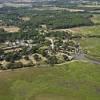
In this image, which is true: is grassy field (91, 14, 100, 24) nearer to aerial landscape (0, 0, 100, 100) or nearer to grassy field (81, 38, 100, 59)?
aerial landscape (0, 0, 100, 100)

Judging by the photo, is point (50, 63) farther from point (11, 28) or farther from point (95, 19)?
point (95, 19)

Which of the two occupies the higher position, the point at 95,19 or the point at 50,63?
the point at 50,63

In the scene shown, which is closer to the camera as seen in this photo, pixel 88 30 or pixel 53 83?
pixel 53 83

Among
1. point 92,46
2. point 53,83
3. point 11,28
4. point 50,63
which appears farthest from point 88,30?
point 53,83

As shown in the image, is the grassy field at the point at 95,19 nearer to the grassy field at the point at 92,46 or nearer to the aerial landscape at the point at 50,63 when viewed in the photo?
the aerial landscape at the point at 50,63

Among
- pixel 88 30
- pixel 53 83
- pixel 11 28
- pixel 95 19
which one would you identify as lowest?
pixel 95 19

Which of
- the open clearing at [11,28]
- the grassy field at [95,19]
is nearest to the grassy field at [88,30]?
the grassy field at [95,19]

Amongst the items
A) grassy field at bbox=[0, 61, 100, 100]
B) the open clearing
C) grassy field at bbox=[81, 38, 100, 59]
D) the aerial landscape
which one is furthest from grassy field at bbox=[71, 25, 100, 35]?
grassy field at bbox=[0, 61, 100, 100]
